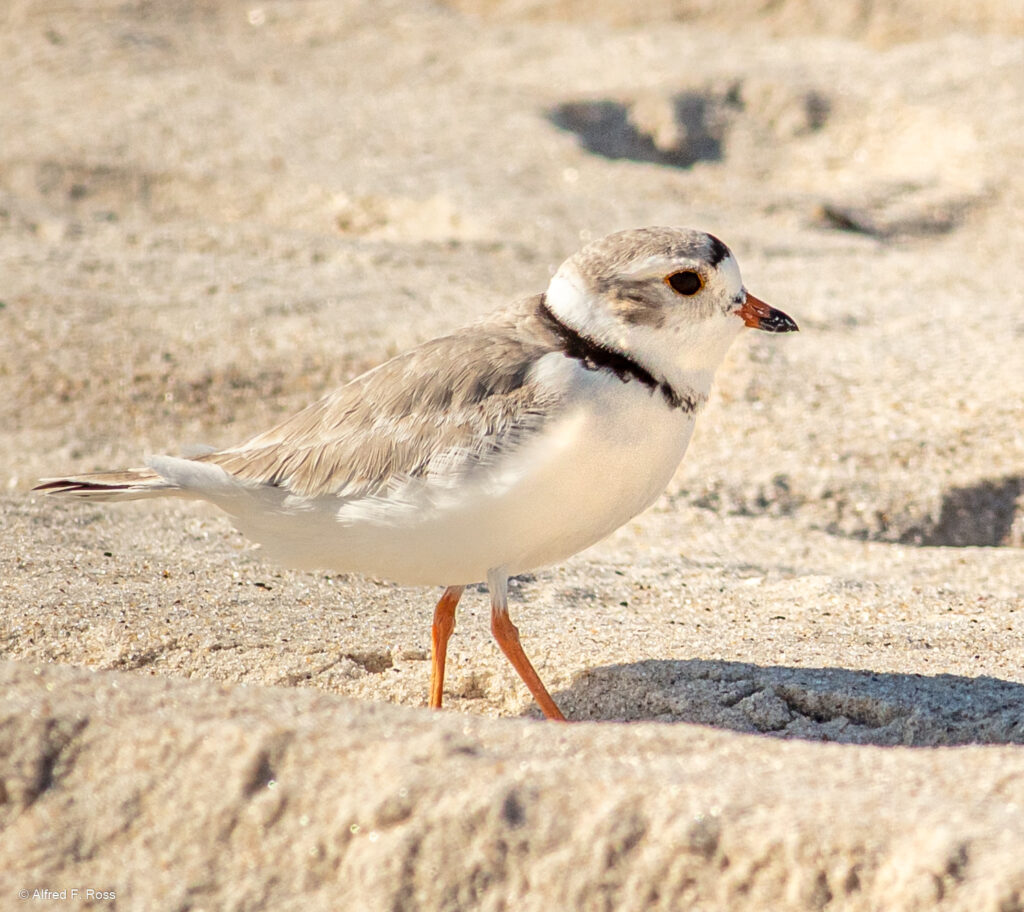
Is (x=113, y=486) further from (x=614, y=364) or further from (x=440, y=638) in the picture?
(x=614, y=364)

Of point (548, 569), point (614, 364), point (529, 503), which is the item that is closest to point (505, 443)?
point (529, 503)

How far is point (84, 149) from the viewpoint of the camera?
24.1 ft

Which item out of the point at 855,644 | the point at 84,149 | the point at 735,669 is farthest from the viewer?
the point at 84,149

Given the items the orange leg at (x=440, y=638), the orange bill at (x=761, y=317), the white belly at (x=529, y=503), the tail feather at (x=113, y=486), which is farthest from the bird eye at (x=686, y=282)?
the tail feather at (x=113, y=486)

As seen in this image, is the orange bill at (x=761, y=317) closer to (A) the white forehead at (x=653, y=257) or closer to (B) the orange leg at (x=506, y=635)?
(A) the white forehead at (x=653, y=257)

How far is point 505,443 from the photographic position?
287 centimetres

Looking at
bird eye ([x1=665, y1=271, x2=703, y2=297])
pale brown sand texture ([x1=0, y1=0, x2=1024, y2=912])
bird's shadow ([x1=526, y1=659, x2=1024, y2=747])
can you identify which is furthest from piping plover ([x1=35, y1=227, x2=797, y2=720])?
pale brown sand texture ([x1=0, y1=0, x2=1024, y2=912])

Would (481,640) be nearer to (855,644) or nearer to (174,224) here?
(855,644)

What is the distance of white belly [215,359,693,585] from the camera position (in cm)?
285

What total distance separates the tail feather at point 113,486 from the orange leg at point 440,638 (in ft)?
2.39

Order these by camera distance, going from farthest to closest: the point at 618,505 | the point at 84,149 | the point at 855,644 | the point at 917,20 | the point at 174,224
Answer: the point at 917,20
the point at 84,149
the point at 174,224
the point at 855,644
the point at 618,505

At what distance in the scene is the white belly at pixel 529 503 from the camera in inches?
112

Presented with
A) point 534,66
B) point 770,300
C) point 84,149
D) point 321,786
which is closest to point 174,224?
point 84,149

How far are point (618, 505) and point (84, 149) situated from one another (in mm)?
5456
